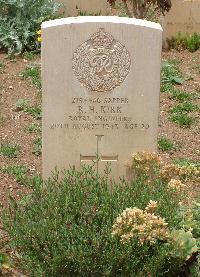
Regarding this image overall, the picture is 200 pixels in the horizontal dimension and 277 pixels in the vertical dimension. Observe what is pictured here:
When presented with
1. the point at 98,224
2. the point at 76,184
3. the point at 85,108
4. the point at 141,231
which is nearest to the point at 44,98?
the point at 85,108

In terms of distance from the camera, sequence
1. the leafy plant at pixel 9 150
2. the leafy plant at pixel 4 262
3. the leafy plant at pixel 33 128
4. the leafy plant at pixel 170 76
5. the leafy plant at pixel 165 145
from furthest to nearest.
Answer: the leafy plant at pixel 170 76 < the leafy plant at pixel 33 128 < the leafy plant at pixel 165 145 < the leafy plant at pixel 9 150 < the leafy plant at pixel 4 262

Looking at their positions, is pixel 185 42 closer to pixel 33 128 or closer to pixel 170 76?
pixel 170 76

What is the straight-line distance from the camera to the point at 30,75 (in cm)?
848

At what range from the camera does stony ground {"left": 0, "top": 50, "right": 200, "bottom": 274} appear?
6285mm

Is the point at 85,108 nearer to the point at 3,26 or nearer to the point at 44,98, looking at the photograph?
the point at 44,98

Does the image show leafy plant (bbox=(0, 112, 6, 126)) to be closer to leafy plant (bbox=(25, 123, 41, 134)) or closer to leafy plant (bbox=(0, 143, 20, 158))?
leafy plant (bbox=(25, 123, 41, 134))

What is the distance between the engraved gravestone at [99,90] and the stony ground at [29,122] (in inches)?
34.5

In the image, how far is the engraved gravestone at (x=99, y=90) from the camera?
4.77 metres

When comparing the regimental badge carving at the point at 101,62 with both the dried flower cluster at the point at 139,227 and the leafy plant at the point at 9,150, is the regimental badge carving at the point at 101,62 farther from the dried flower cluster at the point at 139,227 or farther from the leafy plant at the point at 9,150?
the leafy plant at the point at 9,150

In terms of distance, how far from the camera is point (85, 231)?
13.1 feet

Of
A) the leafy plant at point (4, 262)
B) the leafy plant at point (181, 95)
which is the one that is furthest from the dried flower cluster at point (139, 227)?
the leafy plant at point (181, 95)

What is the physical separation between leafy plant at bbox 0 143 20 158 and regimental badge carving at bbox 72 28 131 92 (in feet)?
5.80

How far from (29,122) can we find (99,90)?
241cm

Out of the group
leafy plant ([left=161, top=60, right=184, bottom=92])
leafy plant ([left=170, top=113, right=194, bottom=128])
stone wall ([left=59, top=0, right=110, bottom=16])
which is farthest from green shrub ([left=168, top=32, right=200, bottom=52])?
leafy plant ([left=170, top=113, right=194, bottom=128])
